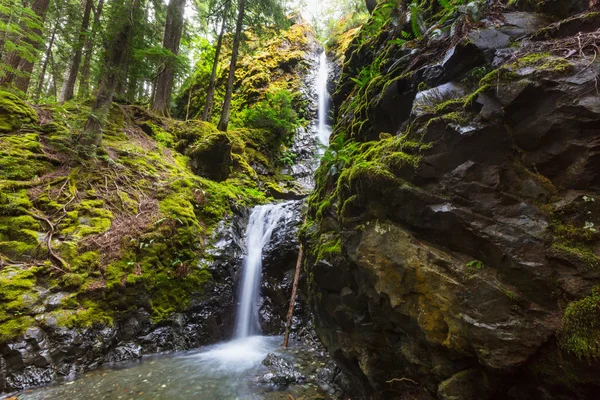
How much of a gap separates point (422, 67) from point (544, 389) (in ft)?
12.3

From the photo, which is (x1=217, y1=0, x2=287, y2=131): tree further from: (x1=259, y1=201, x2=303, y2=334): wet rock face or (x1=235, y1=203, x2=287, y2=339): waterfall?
(x1=259, y1=201, x2=303, y2=334): wet rock face

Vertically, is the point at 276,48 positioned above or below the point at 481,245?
above

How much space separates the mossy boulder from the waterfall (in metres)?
6.32

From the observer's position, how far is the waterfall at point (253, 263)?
7.71m

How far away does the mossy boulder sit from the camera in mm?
6941

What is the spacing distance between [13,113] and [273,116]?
9140mm

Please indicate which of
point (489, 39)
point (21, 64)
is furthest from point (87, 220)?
point (489, 39)

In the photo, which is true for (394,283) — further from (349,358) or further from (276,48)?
(276,48)

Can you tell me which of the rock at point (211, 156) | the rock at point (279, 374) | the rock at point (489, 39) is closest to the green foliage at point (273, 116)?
the rock at point (211, 156)

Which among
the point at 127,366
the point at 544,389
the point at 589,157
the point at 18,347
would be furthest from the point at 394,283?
the point at 18,347

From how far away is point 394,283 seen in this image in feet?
10.6

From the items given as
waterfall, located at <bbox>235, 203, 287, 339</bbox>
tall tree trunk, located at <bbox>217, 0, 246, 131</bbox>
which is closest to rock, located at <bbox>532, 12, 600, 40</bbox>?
waterfall, located at <bbox>235, 203, 287, 339</bbox>

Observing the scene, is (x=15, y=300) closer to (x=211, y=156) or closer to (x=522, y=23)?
(x=211, y=156)

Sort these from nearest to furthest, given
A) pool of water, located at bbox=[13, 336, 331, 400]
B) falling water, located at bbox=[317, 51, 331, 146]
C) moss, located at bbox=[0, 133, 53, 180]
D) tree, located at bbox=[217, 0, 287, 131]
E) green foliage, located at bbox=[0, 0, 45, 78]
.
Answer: pool of water, located at bbox=[13, 336, 331, 400] < moss, located at bbox=[0, 133, 53, 180] < green foliage, located at bbox=[0, 0, 45, 78] < tree, located at bbox=[217, 0, 287, 131] < falling water, located at bbox=[317, 51, 331, 146]
